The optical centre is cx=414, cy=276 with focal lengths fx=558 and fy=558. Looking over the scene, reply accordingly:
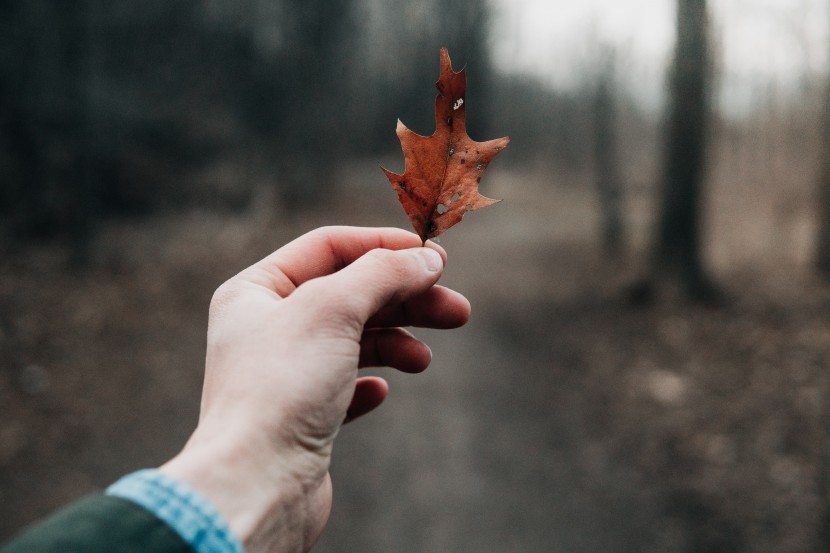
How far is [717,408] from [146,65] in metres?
14.8

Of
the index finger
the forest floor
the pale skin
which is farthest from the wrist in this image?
the forest floor

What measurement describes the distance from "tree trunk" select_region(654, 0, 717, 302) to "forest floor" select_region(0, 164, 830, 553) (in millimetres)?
716

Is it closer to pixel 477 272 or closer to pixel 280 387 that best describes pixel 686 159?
pixel 477 272

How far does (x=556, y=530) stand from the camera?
14.1ft

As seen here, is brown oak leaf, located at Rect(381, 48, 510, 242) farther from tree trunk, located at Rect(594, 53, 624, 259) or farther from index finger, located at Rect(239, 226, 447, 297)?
tree trunk, located at Rect(594, 53, 624, 259)

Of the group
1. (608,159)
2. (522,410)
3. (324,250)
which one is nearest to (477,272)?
(608,159)

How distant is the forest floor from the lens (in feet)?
14.4

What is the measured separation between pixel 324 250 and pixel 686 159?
8271mm

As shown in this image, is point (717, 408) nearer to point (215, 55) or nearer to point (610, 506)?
point (610, 506)

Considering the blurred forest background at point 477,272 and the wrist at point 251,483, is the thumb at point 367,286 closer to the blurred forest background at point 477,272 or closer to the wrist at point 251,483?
the wrist at point 251,483

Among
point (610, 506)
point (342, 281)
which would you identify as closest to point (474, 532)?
point (610, 506)

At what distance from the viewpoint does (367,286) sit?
154 cm

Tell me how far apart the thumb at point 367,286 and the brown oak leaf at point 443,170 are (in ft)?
0.42

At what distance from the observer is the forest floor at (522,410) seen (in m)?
4.38
